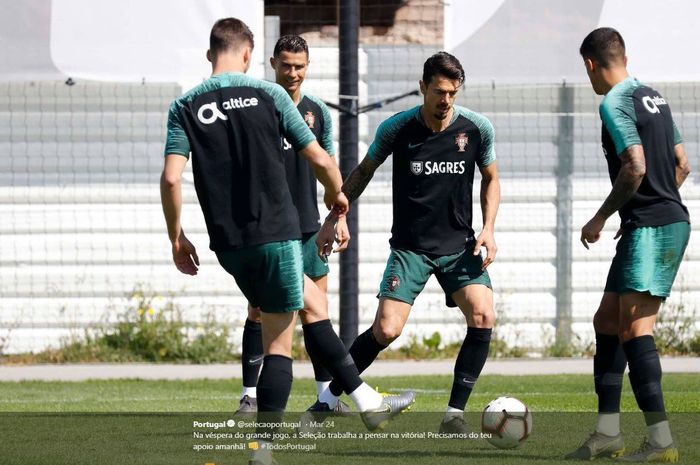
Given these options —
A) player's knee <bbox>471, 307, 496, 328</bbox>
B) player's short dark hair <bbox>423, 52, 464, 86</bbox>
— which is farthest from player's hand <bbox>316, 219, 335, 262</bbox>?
player's short dark hair <bbox>423, 52, 464, 86</bbox>

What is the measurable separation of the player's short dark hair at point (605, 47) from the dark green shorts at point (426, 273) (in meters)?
1.57

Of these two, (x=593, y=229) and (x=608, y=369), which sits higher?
(x=593, y=229)

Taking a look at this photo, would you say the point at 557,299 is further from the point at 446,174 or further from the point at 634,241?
the point at 634,241

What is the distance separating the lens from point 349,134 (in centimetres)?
1304

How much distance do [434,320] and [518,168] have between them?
1904 millimetres

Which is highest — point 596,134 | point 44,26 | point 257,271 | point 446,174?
point 44,26

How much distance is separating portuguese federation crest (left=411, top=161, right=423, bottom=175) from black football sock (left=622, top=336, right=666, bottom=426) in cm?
178

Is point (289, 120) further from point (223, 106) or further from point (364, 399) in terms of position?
point (364, 399)

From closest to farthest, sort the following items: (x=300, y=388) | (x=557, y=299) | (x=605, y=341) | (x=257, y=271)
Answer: (x=257, y=271)
(x=605, y=341)
(x=300, y=388)
(x=557, y=299)

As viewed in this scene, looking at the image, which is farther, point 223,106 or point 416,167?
point 416,167

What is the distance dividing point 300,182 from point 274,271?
8.43 ft

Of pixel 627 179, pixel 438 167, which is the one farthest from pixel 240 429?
pixel 627 179

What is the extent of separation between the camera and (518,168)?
14.6 metres

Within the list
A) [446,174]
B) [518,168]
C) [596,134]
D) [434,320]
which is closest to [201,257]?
[434,320]
